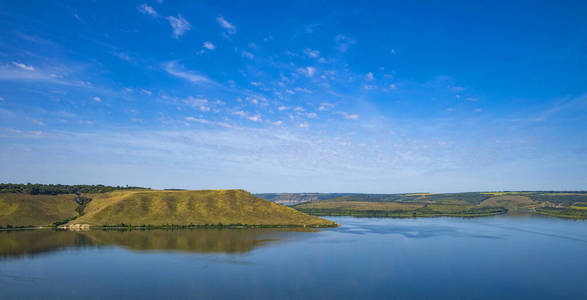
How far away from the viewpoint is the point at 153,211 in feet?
442

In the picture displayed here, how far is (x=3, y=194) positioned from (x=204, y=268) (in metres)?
120

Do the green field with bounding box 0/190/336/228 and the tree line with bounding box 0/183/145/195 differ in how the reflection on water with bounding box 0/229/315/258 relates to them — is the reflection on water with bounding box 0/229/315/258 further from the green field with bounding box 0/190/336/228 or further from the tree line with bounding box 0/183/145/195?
the tree line with bounding box 0/183/145/195

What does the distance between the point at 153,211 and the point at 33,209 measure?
42.7 m

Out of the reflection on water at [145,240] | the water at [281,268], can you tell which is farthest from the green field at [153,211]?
the water at [281,268]

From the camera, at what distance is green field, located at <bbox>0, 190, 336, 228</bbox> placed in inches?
4919

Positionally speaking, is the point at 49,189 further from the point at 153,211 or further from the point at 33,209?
the point at 153,211

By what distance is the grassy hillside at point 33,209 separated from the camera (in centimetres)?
12131

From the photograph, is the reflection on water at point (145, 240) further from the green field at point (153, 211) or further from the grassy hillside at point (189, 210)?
the grassy hillside at point (189, 210)

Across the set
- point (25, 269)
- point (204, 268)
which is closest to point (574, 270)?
point (204, 268)

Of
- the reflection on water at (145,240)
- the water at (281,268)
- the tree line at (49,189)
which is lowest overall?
the water at (281,268)

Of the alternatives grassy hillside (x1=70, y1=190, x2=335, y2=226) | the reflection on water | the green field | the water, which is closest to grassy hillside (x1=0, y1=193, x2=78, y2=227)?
the green field

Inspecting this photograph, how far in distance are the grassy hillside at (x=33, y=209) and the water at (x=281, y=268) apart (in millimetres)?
18461

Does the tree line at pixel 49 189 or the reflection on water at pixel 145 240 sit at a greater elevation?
the tree line at pixel 49 189

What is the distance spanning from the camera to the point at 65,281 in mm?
53219
